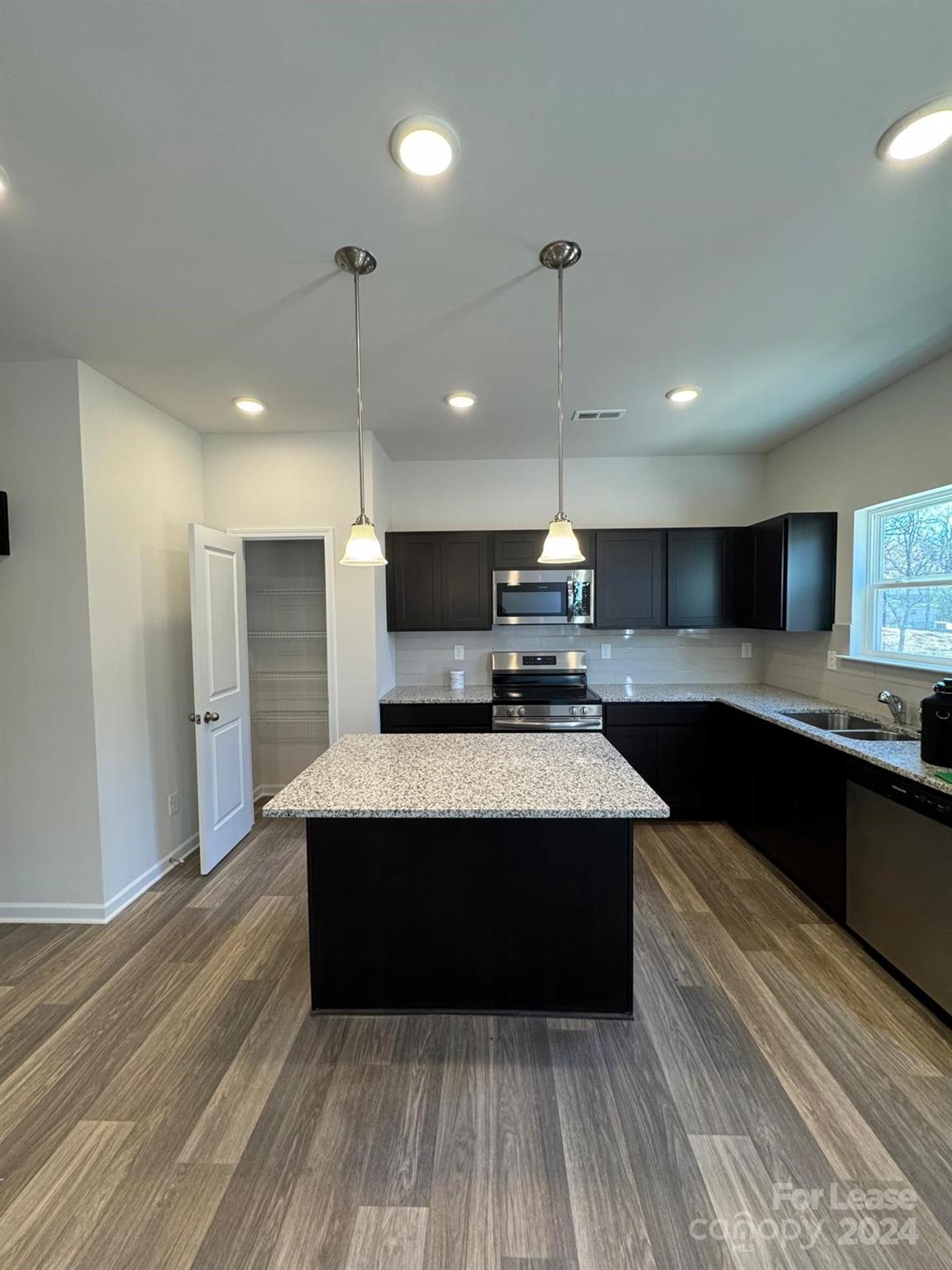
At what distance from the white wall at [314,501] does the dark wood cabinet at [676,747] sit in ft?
5.94

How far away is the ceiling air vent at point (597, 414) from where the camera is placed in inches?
127

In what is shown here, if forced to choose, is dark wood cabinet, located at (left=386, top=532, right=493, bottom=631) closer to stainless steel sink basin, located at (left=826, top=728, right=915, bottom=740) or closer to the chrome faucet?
stainless steel sink basin, located at (left=826, top=728, right=915, bottom=740)

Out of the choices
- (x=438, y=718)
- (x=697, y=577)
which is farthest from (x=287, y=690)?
(x=697, y=577)

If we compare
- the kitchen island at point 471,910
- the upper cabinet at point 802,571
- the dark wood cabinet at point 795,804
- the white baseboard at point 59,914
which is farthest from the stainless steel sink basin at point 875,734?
the white baseboard at point 59,914

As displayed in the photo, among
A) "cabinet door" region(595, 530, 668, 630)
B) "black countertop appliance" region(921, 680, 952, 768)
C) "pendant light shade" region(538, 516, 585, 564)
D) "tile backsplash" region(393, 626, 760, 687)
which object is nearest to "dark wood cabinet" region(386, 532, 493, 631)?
"tile backsplash" region(393, 626, 760, 687)

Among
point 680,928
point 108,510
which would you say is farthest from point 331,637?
point 680,928

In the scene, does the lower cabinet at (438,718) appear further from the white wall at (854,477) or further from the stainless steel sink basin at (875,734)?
the white wall at (854,477)

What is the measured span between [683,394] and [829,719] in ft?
7.07

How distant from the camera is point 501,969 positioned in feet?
6.35

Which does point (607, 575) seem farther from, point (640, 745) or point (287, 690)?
point (287, 690)

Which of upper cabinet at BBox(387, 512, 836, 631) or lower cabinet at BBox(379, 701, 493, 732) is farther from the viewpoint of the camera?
upper cabinet at BBox(387, 512, 836, 631)

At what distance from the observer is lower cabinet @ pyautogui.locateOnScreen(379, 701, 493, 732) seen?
3738 millimetres

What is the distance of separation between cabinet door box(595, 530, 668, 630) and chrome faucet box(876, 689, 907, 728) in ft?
4.98

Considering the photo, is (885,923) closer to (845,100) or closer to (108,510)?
(845,100)
